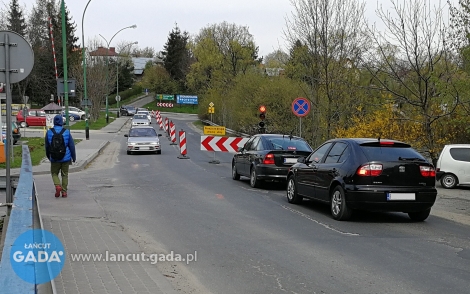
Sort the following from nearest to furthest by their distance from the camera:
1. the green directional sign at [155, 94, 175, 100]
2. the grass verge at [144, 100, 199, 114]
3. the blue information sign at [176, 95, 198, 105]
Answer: the blue information sign at [176, 95, 198, 105] < the grass verge at [144, 100, 199, 114] < the green directional sign at [155, 94, 175, 100]

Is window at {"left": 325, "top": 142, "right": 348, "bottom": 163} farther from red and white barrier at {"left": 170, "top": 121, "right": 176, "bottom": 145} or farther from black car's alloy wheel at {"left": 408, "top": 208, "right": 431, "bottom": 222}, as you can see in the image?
red and white barrier at {"left": 170, "top": 121, "right": 176, "bottom": 145}

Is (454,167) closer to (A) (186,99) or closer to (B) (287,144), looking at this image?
(B) (287,144)

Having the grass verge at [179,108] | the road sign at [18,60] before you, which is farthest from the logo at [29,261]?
the grass verge at [179,108]

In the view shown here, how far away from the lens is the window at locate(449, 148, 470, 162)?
17062 mm

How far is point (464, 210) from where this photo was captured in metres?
11.7

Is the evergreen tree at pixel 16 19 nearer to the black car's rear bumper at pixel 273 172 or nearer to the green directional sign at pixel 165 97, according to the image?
the green directional sign at pixel 165 97

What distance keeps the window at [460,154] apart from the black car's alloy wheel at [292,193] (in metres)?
7.30

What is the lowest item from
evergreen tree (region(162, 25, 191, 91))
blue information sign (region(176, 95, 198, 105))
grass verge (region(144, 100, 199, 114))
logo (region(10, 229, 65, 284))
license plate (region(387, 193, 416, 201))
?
license plate (region(387, 193, 416, 201))

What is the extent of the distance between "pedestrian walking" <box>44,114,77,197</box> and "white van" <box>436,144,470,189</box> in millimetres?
11299

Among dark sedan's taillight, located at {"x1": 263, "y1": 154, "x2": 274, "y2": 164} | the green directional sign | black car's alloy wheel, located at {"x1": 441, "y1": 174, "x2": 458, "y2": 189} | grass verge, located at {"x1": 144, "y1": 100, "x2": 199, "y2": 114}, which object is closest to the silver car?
dark sedan's taillight, located at {"x1": 263, "y1": 154, "x2": 274, "y2": 164}

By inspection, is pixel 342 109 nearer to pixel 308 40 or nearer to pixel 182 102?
pixel 308 40

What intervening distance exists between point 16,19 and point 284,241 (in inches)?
3265

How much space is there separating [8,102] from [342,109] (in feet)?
64.6

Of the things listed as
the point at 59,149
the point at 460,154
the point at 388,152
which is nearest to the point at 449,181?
the point at 460,154
